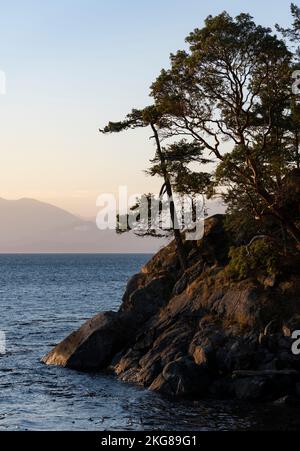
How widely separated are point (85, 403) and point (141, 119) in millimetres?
21563

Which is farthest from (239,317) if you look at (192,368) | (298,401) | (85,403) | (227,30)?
(227,30)

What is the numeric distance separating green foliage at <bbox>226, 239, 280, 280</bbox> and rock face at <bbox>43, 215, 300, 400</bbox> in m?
0.70

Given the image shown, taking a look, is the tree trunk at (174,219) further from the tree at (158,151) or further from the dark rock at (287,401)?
the dark rock at (287,401)

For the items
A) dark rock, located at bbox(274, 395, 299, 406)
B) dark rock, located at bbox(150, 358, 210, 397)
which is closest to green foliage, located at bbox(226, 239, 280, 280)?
dark rock, located at bbox(150, 358, 210, 397)

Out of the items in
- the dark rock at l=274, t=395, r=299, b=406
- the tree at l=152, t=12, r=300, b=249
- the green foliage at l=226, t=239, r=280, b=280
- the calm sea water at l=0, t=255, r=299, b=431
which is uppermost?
the tree at l=152, t=12, r=300, b=249

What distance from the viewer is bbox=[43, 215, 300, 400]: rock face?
3091 centimetres

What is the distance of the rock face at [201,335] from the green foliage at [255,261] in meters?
0.70

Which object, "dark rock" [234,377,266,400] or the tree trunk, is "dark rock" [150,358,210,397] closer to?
"dark rock" [234,377,266,400]

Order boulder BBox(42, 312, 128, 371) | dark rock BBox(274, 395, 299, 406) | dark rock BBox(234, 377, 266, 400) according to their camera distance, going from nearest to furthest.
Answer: dark rock BBox(274, 395, 299, 406) → dark rock BBox(234, 377, 266, 400) → boulder BBox(42, 312, 128, 371)

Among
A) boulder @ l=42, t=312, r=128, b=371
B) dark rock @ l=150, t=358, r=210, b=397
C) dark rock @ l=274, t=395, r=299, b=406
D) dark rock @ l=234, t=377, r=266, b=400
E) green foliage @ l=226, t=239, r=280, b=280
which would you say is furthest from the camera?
boulder @ l=42, t=312, r=128, b=371

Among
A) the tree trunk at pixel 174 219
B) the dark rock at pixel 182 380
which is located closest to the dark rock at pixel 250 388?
the dark rock at pixel 182 380

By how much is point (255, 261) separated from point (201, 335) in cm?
557

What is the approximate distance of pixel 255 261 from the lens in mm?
36719

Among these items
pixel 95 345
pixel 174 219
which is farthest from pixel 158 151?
pixel 95 345
